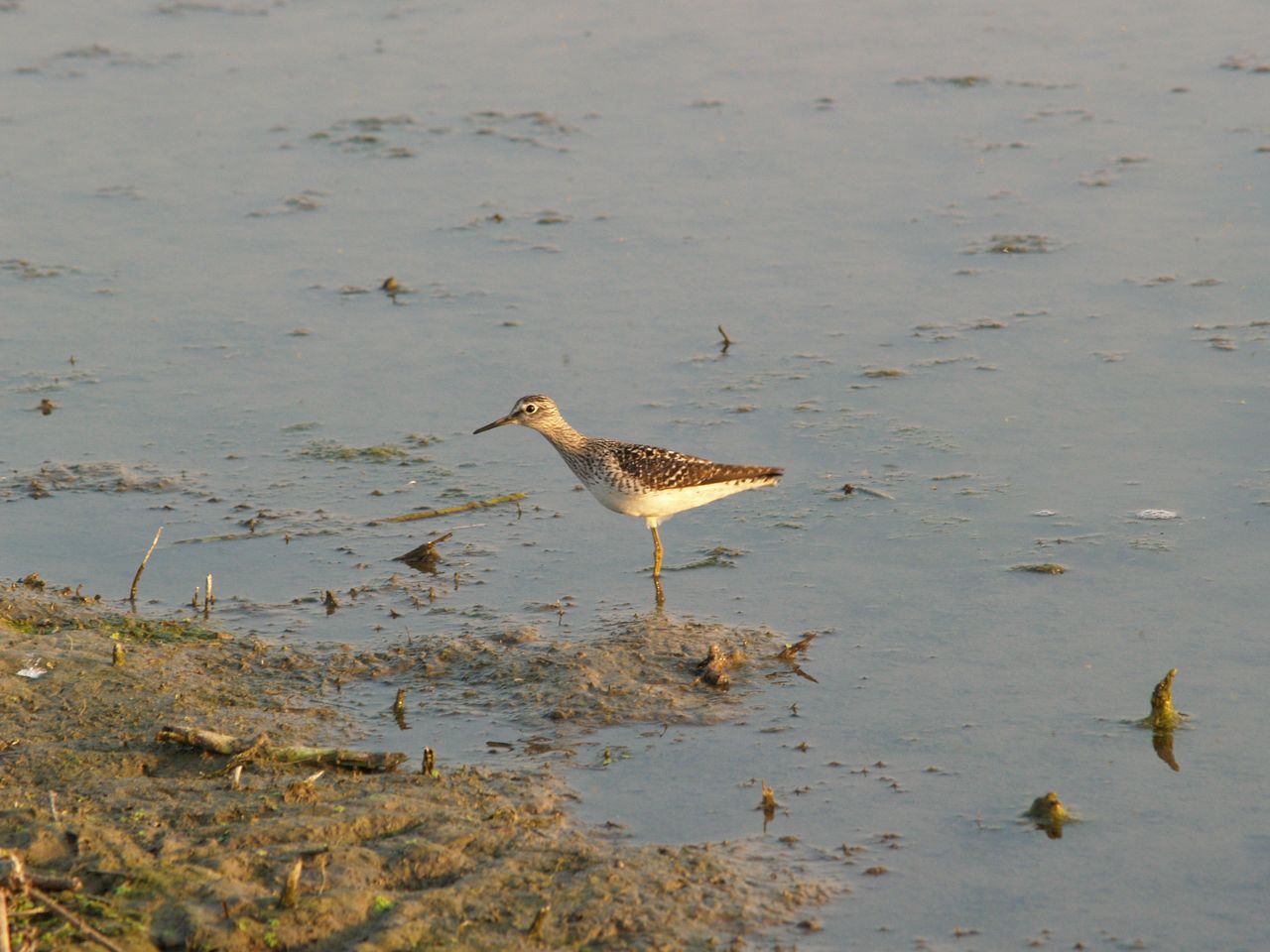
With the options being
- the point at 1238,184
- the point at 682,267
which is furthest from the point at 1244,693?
A: the point at 1238,184

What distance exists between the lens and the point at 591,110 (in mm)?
15633

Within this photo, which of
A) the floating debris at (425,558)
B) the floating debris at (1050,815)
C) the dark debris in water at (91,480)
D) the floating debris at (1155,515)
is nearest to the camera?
the floating debris at (1050,815)

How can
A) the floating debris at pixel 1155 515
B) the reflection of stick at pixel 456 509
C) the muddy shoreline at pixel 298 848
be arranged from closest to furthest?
the muddy shoreline at pixel 298 848
the floating debris at pixel 1155 515
the reflection of stick at pixel 456 509

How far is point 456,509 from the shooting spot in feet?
31.8

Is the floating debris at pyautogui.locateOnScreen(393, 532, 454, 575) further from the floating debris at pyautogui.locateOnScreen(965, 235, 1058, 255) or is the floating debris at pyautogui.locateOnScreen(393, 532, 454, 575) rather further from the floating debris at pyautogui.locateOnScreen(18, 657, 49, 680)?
the floating debris at pyautogui.locateOnScreen(965, 235, 1058, 255)

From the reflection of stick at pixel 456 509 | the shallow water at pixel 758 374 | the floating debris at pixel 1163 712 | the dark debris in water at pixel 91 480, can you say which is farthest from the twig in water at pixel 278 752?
the dark debris in water at pixel 91 480

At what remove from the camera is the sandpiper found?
8891 millimetres

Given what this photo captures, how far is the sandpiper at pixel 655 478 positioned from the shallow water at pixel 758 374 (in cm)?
40

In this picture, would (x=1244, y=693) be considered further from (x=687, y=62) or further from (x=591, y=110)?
(x=687, y=62)

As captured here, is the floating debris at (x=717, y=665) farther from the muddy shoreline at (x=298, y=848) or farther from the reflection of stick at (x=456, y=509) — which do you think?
the reflection of stick at (x=456, y=509)

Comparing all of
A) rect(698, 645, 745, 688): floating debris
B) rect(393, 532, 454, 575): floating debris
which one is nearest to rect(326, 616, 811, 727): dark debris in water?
rect(698, 645, 745, 688): floating debris

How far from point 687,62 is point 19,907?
43.9ft

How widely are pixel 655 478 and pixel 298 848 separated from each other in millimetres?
3570

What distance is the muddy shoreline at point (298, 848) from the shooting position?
5379 mm
